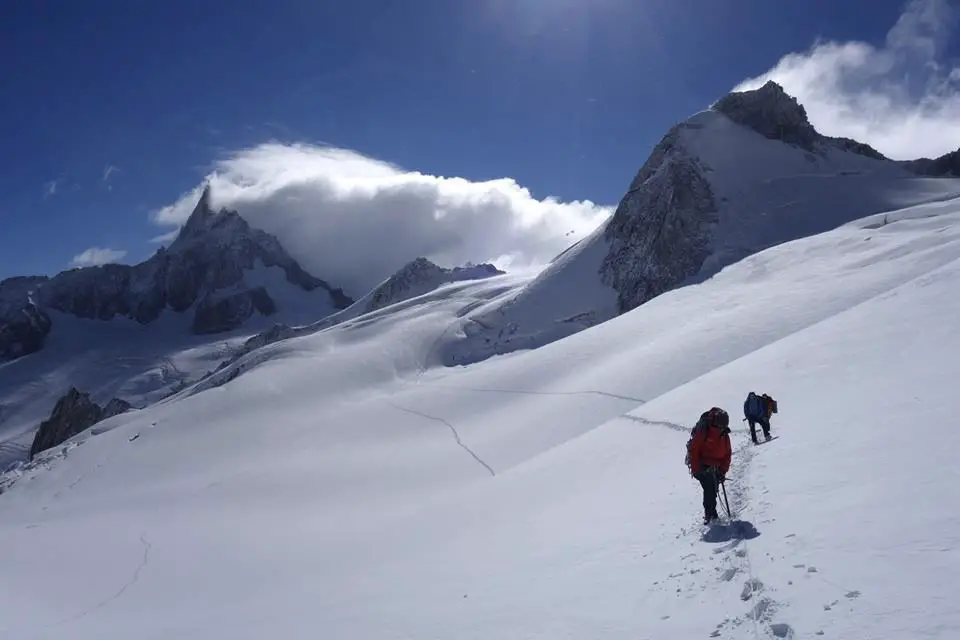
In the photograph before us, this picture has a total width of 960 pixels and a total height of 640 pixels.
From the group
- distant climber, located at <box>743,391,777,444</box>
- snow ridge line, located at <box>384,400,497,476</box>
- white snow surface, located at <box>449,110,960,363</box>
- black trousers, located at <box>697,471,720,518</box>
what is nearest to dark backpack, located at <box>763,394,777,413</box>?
distant climber, located at <box>743,391,777,444</box>

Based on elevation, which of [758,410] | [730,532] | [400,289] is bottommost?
[730,532]

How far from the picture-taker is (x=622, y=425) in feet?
86.9

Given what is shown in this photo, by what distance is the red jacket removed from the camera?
36.7 ft

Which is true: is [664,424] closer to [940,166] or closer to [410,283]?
[940,166]

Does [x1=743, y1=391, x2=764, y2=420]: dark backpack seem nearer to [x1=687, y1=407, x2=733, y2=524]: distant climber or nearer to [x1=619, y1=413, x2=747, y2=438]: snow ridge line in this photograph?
[x1=619, y1=413, x2=747, y2=438]: snow ridge line

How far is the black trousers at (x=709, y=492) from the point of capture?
35.6 ft

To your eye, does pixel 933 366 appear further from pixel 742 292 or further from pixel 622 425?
pixel 742 292

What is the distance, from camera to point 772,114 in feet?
322

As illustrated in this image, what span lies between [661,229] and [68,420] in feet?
331

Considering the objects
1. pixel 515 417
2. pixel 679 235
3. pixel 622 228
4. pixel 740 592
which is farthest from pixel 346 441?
pixel 622 228

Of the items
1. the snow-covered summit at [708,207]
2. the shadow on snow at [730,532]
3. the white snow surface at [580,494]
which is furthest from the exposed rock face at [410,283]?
the shadow on snow at [730,532]

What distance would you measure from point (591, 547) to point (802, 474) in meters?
Answer: 3.98

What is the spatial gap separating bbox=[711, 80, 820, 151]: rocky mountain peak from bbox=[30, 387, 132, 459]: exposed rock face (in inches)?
4440

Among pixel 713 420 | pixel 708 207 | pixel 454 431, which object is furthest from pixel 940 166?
pixel 713 420
